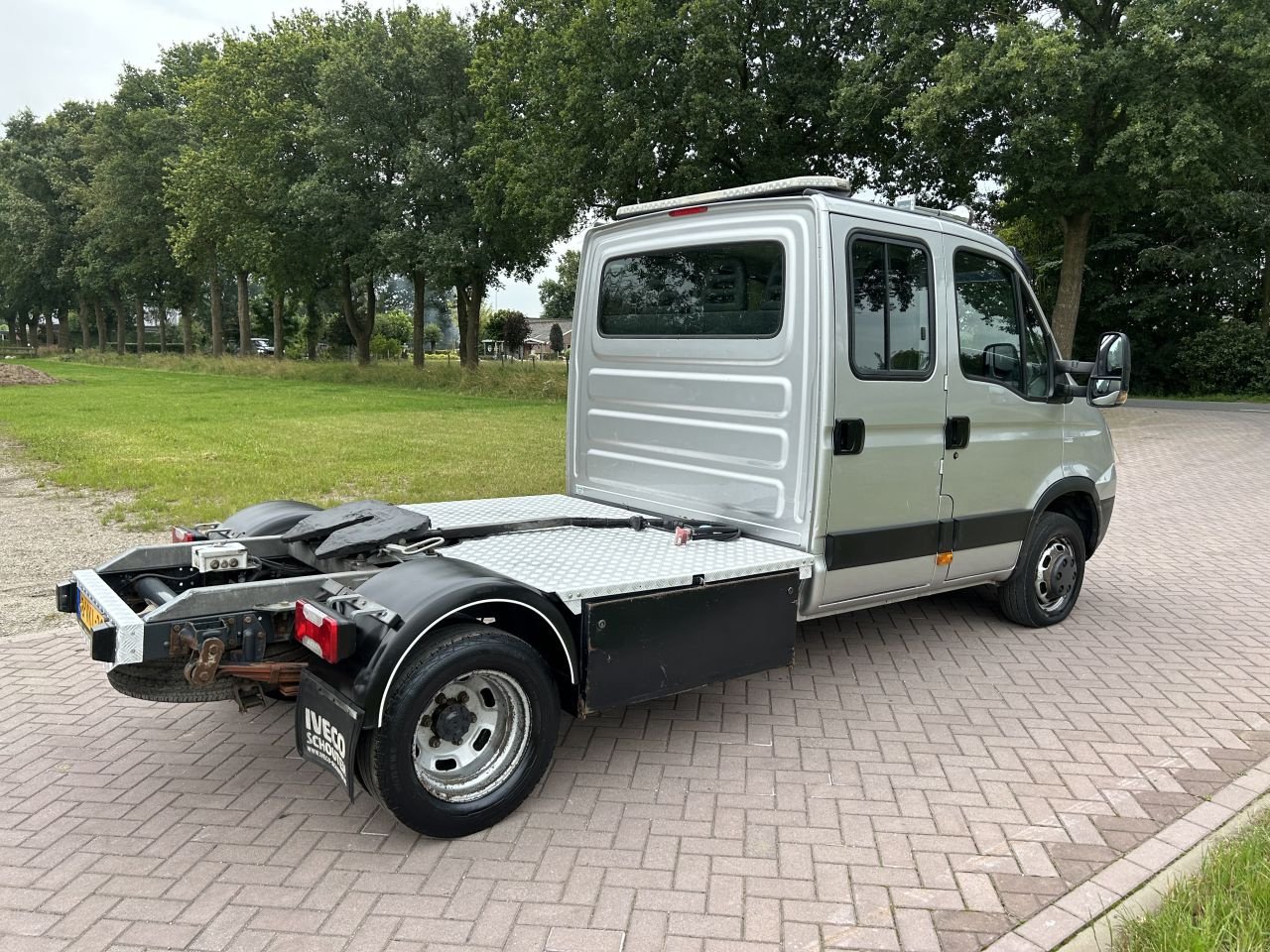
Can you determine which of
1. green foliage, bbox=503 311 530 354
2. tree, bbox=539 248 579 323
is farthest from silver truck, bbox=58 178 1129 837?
tree, bbox=539 248 579 323

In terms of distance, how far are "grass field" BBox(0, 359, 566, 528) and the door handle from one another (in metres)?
6.13

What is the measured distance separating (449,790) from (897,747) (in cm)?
207

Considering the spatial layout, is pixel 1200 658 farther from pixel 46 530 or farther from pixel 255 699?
pixel 46 530

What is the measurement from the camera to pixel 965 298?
16.4ft

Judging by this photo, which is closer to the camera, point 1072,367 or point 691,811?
point 691,811

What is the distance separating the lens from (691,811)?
3541mm

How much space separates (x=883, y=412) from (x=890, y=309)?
523 millimetres

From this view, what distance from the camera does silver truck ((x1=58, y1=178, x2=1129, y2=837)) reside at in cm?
321

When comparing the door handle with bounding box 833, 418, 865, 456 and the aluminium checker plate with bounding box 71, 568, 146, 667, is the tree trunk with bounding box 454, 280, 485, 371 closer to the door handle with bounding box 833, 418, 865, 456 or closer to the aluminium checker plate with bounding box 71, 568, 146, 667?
the door handle with bounding box 833, 418, 865, 456

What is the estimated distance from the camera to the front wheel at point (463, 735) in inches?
121

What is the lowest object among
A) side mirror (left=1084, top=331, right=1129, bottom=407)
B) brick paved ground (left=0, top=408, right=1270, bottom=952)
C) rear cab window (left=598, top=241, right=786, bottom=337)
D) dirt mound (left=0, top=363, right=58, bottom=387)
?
brick paved ground (left=0, top=408, right=1270, bottom=952)

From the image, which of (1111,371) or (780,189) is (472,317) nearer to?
(1111,371)

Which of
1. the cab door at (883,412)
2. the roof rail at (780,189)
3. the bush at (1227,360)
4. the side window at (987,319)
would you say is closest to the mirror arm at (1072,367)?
the side window at (987,319)

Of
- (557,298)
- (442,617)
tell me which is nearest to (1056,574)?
(442,617)
